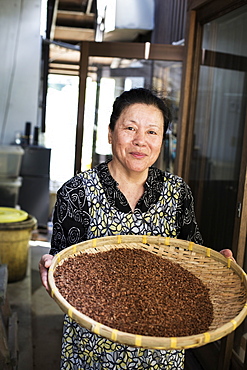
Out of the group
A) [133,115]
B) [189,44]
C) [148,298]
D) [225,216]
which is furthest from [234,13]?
[148,298]

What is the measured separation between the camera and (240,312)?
1068 millimetres

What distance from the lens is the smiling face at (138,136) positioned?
1.46m

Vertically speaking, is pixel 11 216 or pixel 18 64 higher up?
pixel 18 64

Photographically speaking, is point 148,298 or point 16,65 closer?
point 148,298

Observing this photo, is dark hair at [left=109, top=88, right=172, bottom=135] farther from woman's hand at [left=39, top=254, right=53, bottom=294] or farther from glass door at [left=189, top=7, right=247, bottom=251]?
glass door at [left=189, top=7, right=247, bottom=251]

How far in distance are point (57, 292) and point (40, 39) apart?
18.9 ft

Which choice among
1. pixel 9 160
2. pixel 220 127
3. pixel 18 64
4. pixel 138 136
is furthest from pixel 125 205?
pixel 18 64

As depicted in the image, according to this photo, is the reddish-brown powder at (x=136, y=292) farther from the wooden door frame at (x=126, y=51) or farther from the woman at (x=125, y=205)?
the wooden door frame at (x=126, y=51)

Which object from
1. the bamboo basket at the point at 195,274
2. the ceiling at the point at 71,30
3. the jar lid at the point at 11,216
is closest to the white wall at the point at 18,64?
the ceiling at the point at 71,30

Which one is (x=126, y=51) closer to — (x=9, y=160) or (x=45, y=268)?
(x=45, y=268)

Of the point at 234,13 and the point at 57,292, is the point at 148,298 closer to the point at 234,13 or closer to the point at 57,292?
the point at 57,292

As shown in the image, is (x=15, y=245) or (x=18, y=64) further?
(x=18, y=64)

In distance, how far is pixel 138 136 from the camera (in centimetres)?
146

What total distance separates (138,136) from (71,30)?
718cm
